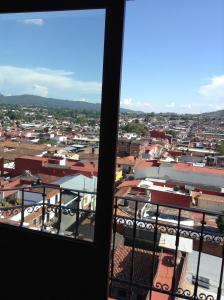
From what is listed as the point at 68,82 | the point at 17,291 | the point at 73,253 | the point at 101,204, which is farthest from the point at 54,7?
the point at 17,291

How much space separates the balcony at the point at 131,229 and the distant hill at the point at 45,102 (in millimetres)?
563

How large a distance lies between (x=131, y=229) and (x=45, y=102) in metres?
1.47

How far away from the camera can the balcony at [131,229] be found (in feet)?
6.75

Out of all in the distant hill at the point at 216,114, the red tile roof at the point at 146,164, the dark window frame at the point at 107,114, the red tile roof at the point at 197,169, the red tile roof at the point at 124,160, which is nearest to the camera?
the dark window frame at the point at 107,114

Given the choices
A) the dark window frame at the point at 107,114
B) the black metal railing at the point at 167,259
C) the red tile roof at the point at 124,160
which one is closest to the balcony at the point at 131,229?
the black metal railing at the point at 167,259

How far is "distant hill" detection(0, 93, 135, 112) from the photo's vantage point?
1.98 m

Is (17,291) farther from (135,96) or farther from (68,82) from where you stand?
(135,96)

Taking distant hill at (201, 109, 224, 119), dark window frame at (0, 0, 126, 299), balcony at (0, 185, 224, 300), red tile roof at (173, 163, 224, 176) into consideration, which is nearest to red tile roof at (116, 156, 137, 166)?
dark window frame at (0, 0, 126, 299)

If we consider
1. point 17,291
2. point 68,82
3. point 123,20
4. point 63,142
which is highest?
point 123,20

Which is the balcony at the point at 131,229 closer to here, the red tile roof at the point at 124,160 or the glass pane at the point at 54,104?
the glass pane at the point at 54,104

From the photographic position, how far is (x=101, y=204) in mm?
1823

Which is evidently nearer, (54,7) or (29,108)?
(54,7)

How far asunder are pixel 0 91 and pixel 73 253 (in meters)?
1.25

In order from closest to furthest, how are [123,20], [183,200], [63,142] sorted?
1. [123,20]
2. [63,142]
3. [183,200]
